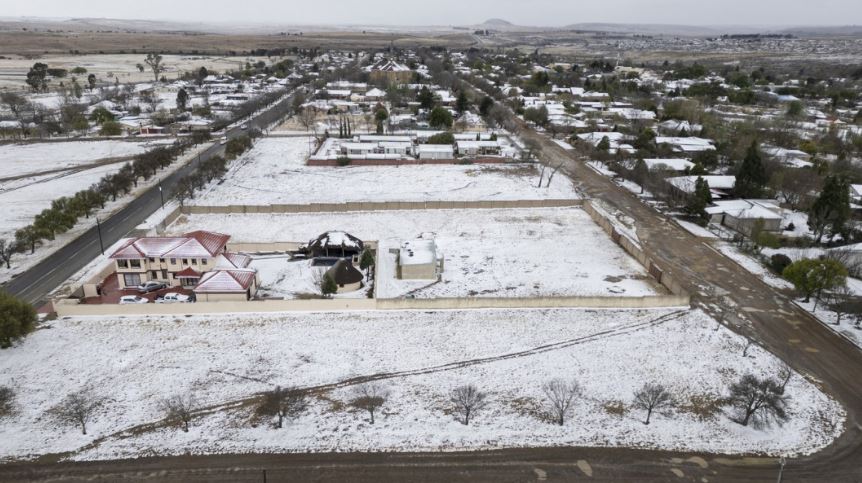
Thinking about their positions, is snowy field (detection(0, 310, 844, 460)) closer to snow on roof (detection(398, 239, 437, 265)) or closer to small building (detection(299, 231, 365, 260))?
snow on roof (detection(398, 239, 437, 265))

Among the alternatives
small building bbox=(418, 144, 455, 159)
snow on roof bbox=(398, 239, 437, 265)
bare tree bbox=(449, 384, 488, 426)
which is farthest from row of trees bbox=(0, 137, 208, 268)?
bare tree bbox=(449, 384, 488, 426)

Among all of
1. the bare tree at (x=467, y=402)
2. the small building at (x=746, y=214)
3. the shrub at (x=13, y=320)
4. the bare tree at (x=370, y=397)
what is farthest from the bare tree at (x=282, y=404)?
the small building at (x=746, y=214)

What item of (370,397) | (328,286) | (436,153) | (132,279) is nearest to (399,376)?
(370,397)

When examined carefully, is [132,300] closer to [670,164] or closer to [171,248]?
[171,248]

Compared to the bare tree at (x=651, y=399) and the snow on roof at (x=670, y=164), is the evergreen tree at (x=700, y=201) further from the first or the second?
the bare tree at (x=651, y=399)

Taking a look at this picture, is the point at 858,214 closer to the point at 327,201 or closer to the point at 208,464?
the point at 327,201

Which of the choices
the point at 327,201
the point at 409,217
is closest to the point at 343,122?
the point at 327,201

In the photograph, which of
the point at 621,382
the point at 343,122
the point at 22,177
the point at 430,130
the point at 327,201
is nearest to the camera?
the point at 621,382
